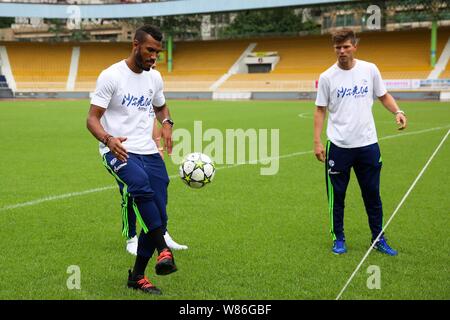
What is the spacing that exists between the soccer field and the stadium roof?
39430mm

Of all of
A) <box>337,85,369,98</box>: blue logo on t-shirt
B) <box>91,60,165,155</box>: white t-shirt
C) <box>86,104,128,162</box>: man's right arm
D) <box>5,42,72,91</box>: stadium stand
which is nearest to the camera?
<box>86,104,128,162</box>: man's right arm

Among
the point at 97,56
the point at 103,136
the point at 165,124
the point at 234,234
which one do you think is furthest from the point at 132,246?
the point at 97,56

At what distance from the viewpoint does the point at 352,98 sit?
5.76 meters

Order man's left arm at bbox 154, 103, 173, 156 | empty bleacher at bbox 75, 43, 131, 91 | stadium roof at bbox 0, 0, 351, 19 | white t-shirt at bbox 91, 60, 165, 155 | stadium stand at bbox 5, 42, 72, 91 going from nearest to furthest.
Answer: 1. white t-shirt at bbox 91, 60, 165, 155
2. man's left arm at bbox 154, 103, 173, 156
3. stadium roof at bbox 0, 0, 351, 19
4. stadium stand at bbox 5, 42, 72, 91
5. empty bleacher at bbox 75, 43, 131, 91

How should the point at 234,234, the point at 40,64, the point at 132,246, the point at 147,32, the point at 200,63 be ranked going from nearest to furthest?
the point at 147,32
the point at 132,246
the point at 234,234
the point at 200,63
the point at 40,64

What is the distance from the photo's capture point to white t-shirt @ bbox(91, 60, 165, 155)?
15.5ft

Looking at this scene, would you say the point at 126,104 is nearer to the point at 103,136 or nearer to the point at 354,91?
the point at 103,136

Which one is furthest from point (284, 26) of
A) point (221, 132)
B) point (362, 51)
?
point (221, 132)

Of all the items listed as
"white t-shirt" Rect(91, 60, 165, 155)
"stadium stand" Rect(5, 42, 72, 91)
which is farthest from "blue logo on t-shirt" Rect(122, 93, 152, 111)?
"stadium stand" Rect(5, 42, 72, 91)

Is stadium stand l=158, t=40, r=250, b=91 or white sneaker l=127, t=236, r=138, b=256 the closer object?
white sneaker l=127, t=236, r=138, b=256

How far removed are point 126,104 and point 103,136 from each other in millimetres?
389

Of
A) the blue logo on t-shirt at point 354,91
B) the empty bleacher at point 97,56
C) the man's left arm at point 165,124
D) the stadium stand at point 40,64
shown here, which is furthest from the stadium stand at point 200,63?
the man's left arm at point 165,124

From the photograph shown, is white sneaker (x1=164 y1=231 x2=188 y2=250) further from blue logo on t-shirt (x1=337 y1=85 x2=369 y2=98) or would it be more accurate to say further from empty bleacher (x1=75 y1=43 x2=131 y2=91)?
empty bleacher (x1=75 y1=43 x2=131 y2=91)

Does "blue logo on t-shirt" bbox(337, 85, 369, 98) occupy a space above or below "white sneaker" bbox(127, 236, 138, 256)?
above
